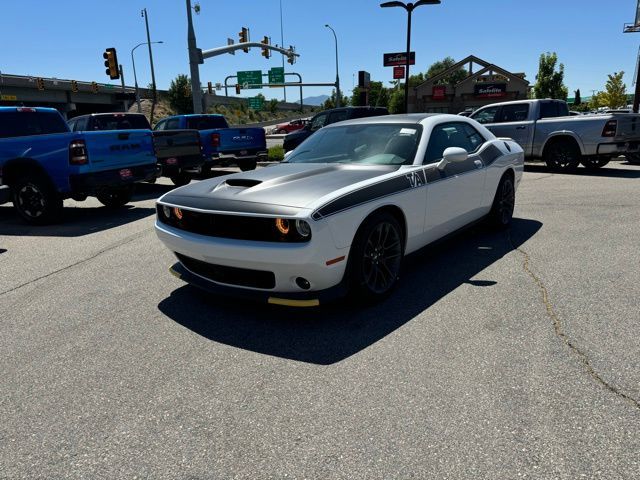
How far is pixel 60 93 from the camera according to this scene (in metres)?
53.3

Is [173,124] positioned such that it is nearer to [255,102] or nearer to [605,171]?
[605,171]

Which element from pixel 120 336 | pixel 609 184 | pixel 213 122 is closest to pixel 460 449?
pixel 120 336

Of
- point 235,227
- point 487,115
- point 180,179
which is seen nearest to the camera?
point 235,227

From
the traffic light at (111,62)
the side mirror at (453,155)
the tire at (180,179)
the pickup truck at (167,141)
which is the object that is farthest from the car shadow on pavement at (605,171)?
the traffic light at (111,62)

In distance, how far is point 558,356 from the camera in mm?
2936

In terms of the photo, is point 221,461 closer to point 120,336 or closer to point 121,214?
point 120,336

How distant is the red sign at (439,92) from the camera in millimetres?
51031

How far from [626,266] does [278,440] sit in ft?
13.2

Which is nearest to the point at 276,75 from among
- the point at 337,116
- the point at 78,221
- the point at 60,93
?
the point at 60,93

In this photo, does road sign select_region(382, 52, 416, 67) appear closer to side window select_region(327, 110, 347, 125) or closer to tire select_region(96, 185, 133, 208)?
side window select_region(327, 110, 347, 125)

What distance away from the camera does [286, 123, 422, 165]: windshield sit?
14.3 feet

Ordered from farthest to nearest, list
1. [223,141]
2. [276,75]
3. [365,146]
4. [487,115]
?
1. [276,75]
2. [487,115]
3. [223,141]
4. [365,146]

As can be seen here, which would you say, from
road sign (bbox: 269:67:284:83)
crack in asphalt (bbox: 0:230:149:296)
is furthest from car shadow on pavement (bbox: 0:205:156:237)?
road sign (bbox: 269:67:284:83)

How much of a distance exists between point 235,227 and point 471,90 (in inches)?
2091
